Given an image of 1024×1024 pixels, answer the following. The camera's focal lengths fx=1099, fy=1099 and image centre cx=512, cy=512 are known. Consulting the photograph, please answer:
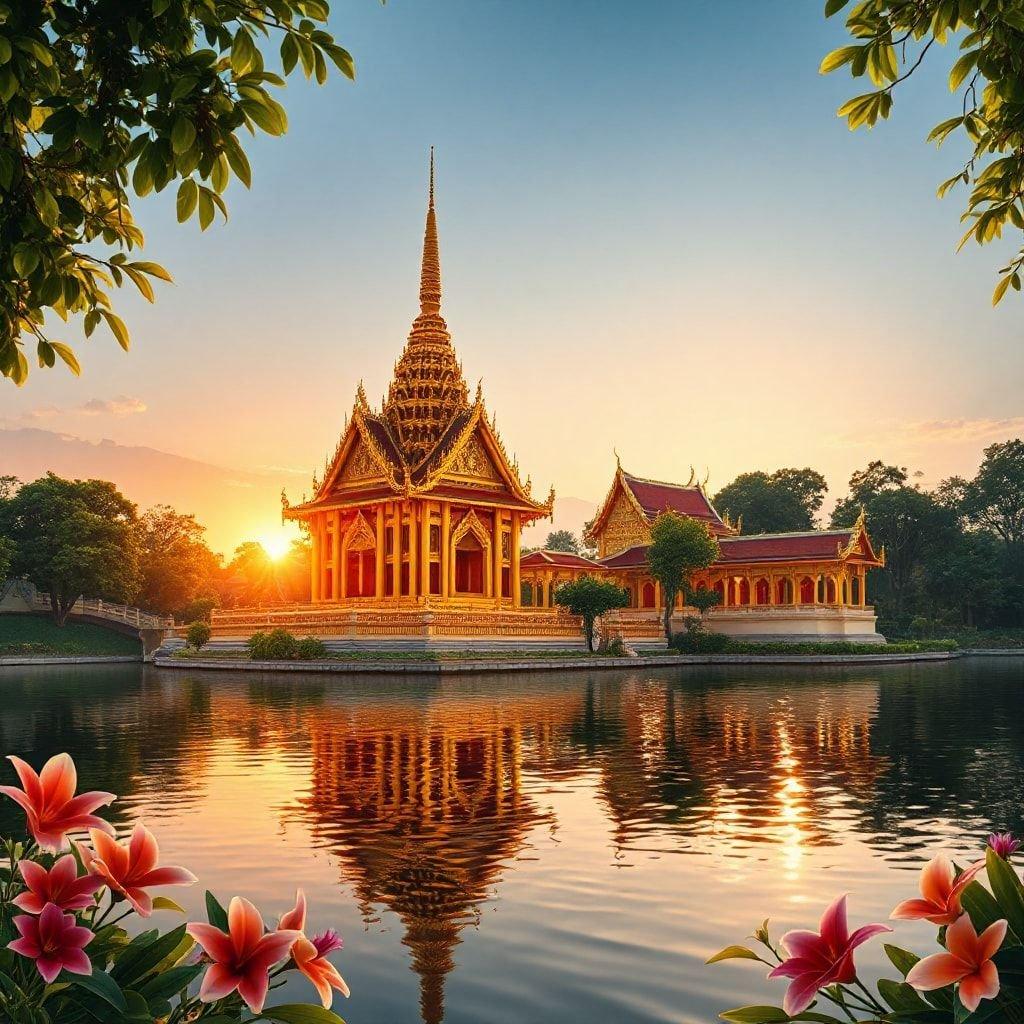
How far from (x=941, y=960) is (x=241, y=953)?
155 cm

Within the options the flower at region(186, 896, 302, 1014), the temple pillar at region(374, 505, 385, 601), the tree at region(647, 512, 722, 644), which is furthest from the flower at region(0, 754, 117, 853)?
the tree at region(647, 512, 722, 644)

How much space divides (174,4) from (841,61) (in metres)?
2.48

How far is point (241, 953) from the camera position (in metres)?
2.51

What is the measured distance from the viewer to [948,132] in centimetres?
511

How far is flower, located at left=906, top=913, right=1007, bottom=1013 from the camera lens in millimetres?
2332

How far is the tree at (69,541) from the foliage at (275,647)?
24.9m

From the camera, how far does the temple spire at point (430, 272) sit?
53.0 m

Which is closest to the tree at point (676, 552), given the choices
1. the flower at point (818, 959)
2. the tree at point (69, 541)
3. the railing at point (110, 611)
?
the railing at point (110, 611)

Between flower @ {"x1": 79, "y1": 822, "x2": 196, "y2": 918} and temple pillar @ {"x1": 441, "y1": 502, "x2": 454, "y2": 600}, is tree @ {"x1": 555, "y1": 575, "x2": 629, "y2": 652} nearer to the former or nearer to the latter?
temple pillar @ {"x1": 441, "y1": 502, "x2": 454, "y2": 600}

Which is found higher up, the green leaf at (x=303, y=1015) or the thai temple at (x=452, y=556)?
the thai temple at (x=452, y=556)

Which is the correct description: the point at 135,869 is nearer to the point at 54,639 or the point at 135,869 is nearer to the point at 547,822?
the point at 547,822

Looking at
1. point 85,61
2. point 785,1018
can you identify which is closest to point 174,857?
point 85,61

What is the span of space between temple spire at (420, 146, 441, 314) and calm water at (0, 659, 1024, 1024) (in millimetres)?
33488

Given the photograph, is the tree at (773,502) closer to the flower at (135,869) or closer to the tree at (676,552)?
the tree at (676,552)
